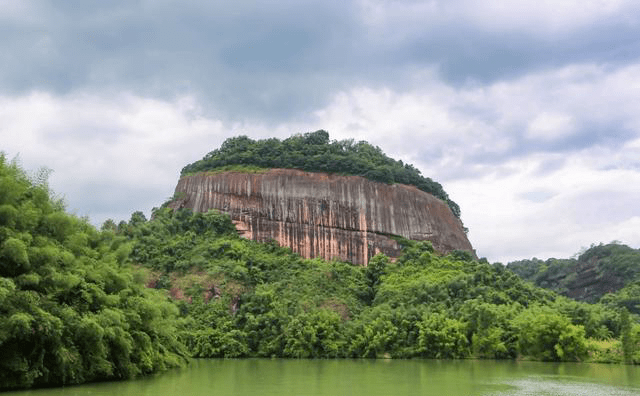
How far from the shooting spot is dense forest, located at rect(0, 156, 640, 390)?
17641 mm

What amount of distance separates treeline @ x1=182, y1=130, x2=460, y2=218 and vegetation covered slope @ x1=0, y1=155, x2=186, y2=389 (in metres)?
40.9

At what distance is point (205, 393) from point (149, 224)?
4024 centimetres

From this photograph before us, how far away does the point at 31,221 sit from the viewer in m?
18.3

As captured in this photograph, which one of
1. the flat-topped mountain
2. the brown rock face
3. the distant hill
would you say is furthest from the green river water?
the distant hill

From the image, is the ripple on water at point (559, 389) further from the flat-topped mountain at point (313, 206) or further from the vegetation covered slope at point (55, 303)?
the flat-topped mountain at point (313, 206)

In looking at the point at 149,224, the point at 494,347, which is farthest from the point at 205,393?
the point at 149,224

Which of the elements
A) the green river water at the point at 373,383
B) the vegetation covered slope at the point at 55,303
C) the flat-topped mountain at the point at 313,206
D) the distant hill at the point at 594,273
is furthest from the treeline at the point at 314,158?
the vegetation covered slope at the point at 55,303

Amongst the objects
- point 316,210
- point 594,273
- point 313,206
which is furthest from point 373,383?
point 594,273

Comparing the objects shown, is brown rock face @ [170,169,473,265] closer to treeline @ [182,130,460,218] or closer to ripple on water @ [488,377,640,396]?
treeline @ [182,130,460,218]

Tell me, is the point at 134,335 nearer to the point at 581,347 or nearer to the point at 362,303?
the point at 581,347

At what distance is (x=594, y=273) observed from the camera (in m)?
71.2

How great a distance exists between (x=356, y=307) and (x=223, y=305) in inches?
380

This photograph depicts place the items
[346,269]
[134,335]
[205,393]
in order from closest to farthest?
[205,393] → [134,335] → [346,269]

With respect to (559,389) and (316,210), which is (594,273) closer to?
(316,210)
